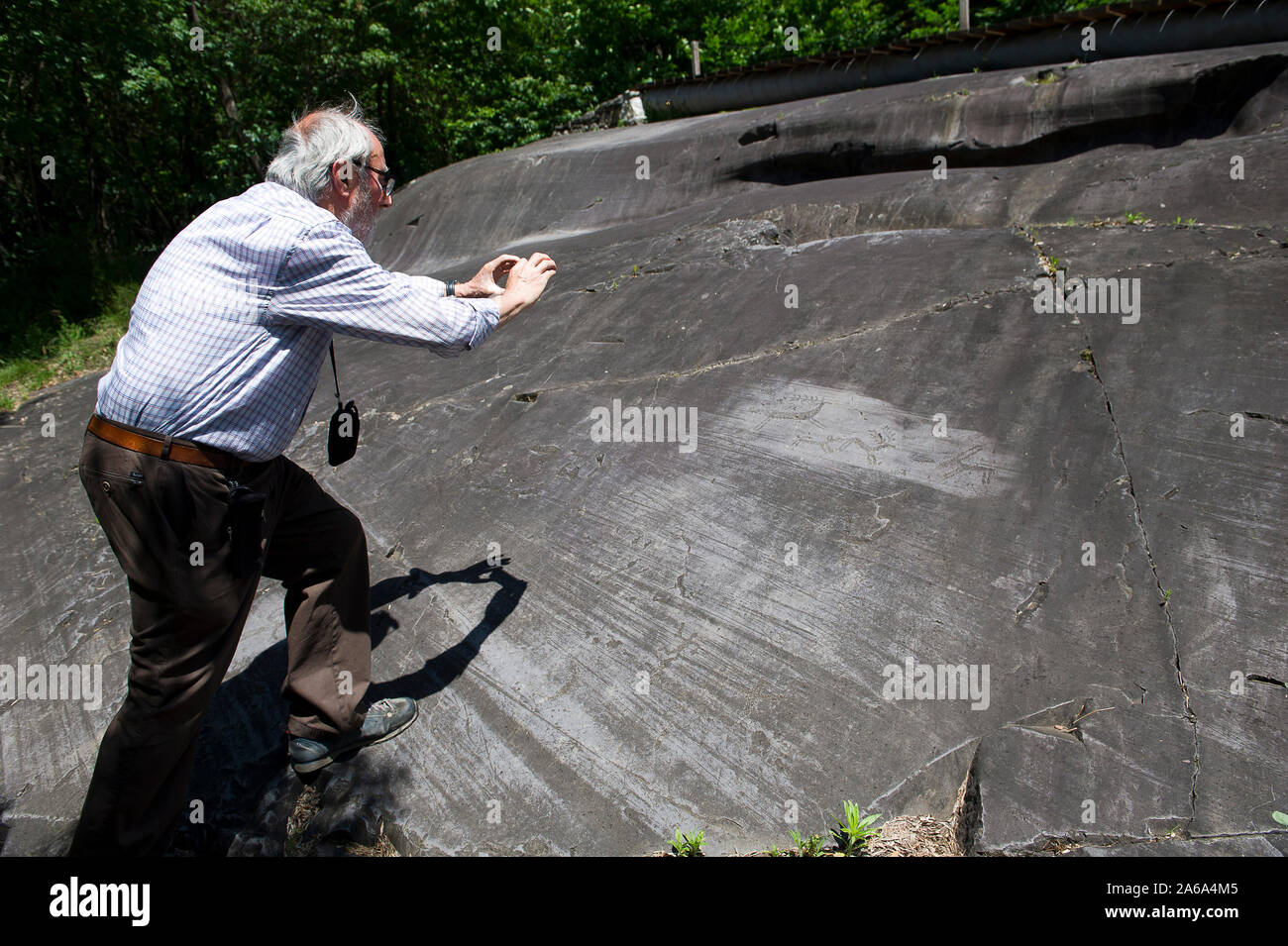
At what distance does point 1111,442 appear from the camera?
3.07 metres

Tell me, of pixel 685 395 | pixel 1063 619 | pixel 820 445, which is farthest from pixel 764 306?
→ pixel 1063 619

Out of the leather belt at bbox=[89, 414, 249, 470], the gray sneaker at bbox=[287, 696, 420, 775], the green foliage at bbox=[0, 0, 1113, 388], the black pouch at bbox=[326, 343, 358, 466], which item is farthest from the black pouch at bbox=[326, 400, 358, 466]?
the green foliage at bbox=[0, 0, 1113, 388]

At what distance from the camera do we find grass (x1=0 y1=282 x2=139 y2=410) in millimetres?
7469

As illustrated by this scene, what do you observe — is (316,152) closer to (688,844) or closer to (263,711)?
(263,711)

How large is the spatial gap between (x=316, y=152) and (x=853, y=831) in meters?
2.28

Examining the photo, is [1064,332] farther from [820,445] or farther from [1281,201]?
[1281,201]

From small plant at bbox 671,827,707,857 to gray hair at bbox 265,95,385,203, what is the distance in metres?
1.98

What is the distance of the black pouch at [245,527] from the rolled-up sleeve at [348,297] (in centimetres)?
46

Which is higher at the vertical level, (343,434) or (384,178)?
(384,178)

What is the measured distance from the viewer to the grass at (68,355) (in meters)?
7.47

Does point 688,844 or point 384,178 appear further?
point 384,178

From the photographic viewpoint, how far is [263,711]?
284 cm

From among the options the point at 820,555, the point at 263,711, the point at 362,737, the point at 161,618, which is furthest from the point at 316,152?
the point at 820,555

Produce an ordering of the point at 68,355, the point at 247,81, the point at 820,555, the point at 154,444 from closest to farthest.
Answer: the point at 154,444
the point at 820,555
the point at 68,355
the point at 247,81
